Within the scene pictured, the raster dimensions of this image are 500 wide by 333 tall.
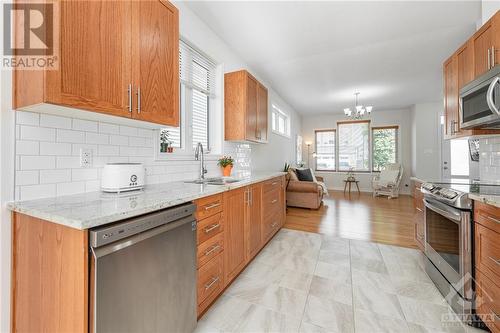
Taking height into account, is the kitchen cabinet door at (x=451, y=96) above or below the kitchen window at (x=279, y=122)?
below

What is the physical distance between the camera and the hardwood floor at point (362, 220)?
10.7 feet

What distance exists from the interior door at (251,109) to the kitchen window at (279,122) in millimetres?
1880

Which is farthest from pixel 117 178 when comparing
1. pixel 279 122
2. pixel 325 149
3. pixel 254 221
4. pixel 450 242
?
pixel 325 149

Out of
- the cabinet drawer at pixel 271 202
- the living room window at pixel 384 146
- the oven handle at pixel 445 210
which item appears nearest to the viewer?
the oven handle at pixel 445 210

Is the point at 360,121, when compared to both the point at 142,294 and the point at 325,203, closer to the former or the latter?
the point at 325,203

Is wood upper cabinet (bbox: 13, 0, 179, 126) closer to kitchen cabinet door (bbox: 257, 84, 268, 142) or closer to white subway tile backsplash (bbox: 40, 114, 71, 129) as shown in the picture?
white subway tile backsplash (bbox: 40, 114, 71, 129)

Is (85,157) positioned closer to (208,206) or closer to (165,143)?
(165,143)

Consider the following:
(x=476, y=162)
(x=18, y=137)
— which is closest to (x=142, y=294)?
(x=18, y=137)

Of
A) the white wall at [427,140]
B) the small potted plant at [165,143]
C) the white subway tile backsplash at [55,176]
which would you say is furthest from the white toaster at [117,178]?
the white wall at [427,140]

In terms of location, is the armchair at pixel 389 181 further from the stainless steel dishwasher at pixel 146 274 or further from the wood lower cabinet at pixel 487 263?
the stainless steel dishwasher at pixel 146 274

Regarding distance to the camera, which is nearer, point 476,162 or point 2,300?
point 2,300

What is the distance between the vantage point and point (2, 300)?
3.52 ft

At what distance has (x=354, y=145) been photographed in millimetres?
7684

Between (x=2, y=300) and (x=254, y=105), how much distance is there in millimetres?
3034
